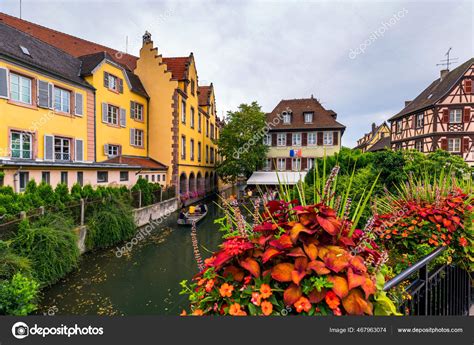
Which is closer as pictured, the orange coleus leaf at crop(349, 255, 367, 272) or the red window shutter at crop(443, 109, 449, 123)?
the orange coleus leaf at crop(349, 255, 367, 272)

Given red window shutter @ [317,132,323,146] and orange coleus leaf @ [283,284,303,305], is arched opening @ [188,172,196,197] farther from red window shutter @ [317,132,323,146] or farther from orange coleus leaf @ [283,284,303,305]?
orange coleus leaf @ [283,284,303,305]

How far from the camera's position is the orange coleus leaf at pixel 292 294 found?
1.15 metres

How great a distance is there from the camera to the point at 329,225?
1.22 meters

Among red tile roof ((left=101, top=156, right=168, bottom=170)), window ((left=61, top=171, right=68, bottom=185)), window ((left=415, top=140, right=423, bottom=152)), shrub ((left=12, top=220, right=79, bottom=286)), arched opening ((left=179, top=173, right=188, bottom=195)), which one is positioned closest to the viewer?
shrub ((left=12, top=220, right=79, bottom=286))

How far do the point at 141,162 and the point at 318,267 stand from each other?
2112cm

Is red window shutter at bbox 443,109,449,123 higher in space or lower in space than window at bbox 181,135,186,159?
higher

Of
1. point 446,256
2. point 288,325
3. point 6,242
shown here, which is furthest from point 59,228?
point 446,256

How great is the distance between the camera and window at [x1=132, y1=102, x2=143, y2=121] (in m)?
21.0

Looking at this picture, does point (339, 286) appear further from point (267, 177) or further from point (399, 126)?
point (399, 126)

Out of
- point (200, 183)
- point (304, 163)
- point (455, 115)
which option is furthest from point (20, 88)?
point (455, 115)

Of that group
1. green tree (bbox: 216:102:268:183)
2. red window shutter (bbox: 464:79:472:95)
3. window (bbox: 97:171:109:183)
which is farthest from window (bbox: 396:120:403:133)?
window (bbox: 97:171:109:183)

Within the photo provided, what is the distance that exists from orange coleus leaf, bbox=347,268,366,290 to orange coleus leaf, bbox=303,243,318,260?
166mm

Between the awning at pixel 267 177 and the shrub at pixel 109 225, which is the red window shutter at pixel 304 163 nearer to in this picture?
the awning at pixel 267 177

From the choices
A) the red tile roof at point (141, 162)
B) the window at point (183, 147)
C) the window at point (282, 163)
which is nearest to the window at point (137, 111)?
the red tile roof at point (141, 162)
